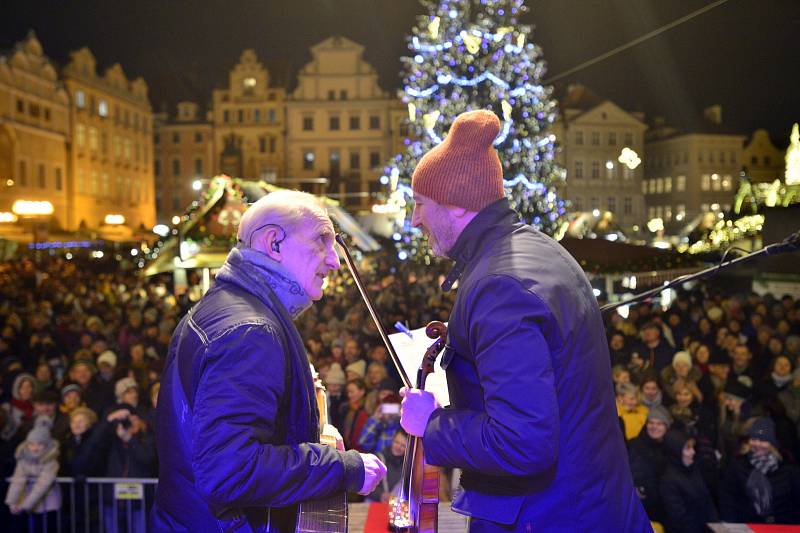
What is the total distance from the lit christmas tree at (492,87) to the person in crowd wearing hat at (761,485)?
14.8m

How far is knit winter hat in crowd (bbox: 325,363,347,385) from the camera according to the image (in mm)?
8406

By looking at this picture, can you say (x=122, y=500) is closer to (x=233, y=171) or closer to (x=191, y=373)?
(x=191, y=373)

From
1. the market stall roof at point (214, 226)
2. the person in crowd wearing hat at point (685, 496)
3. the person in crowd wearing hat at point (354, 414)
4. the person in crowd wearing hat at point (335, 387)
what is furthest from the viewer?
the market stall roof at point (214, 226)

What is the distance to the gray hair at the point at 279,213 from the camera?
A: 259 centimetres

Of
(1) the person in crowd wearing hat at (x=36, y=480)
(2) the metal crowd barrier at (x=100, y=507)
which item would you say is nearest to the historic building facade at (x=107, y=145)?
(1) the person in crowd wearing hat at (x=36, y=480)

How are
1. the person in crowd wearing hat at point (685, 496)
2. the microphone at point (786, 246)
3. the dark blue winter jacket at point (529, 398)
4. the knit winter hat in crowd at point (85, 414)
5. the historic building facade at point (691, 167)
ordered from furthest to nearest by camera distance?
the historic building facade at point (691, 167), the knit winter hat in crowd at point (85, 414), the person in crowd wearing hat at point (685, 496), the microphone at point (786, 246), the dark blue winter jacket at point (529, 398)

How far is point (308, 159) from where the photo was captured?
6116 centimetres

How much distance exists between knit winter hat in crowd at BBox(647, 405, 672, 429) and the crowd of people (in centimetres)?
2

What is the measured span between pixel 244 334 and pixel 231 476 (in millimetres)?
409

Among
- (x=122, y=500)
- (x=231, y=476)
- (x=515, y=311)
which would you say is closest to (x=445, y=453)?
(x=515, y=311)

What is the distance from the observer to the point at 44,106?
152 feet

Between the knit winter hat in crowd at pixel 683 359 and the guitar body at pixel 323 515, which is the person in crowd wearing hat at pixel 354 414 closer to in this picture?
the knit winter hat in crowd at pixel 683 359

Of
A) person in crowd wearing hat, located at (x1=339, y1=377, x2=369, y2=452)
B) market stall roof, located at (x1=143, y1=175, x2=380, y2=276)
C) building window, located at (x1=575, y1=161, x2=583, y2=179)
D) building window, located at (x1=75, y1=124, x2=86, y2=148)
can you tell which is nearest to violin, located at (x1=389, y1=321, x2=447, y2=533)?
person in crowd wearing hat, located at (x1=339, y1=377, x2=369, y2=452)

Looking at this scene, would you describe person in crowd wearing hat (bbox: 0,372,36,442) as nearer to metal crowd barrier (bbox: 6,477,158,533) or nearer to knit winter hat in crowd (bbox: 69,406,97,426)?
knit winter hat in crowd (bbox: 69,406,97,426)
